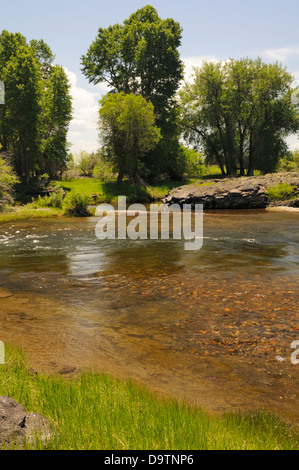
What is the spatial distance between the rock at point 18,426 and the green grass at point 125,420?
0.11 meters

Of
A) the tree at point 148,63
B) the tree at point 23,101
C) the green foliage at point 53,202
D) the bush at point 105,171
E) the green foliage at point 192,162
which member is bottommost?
the green foliage at point 53,202

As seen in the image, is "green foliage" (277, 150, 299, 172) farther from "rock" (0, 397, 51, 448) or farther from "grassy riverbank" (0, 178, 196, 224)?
"rock" (0, 397, 51, 448)

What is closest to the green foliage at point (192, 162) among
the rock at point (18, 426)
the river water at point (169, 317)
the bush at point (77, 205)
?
the bush at point (77, 205)

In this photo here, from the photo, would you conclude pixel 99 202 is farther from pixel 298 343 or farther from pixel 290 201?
pixel 298 343

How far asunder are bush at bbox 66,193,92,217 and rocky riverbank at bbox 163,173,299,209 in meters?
9.39

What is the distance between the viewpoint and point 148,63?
155ft

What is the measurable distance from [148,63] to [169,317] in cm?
4762

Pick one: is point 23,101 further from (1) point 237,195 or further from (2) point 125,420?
(2) point 125,420

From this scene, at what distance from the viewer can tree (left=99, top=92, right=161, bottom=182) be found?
122 ft

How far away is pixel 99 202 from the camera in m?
35.8

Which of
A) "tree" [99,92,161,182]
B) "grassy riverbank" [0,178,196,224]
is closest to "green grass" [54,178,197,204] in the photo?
"grassy riverbank" [0,178,196,224]

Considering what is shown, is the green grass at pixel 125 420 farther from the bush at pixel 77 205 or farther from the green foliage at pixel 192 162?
the green foliage at pixel 192 162

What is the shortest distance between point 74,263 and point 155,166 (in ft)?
118

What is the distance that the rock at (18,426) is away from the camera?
2898 mm
